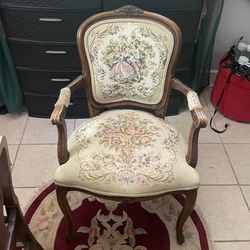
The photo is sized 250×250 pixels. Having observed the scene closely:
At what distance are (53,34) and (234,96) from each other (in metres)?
1.18

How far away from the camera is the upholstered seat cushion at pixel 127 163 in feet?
3.76

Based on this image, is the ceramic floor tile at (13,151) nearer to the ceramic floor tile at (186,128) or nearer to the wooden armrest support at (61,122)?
the wooden armrest support at (61,122)

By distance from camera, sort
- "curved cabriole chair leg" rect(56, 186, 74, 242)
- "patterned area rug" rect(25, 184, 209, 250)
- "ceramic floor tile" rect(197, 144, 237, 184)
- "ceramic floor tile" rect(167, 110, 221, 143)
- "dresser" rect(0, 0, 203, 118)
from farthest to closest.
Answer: "ceramic floor tile" rect(167, 110, 221, 143) → "ceramic floor tile" rect(197, 144, 237, 184) → "dresser" rect(0, 0, 203, 118) → "patterned area rug" rect(25, 184, 209, 250) → "curved cabriole chair leg" rect(56, 186, 74, 242)

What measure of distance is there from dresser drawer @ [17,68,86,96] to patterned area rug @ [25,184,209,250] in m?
0.65

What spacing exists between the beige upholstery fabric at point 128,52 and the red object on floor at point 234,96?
809 mm

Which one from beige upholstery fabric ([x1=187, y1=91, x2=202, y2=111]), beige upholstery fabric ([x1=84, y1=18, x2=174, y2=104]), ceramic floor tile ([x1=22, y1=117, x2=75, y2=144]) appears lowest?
ceramic floor tile ([x1=22, y1=117, x2=75, y2=144])

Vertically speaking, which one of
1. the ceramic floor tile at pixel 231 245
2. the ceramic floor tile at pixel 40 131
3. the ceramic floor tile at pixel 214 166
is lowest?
the ceramic floor tile at pixel 214 166

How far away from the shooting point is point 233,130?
2092 millimetres

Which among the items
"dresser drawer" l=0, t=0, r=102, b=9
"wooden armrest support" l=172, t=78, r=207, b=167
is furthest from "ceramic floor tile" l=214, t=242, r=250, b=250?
"dresser drawer" l=0, t=0, r=102, b=9

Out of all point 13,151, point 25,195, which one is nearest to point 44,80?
point 13,151

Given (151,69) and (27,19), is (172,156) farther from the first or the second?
(27,19)

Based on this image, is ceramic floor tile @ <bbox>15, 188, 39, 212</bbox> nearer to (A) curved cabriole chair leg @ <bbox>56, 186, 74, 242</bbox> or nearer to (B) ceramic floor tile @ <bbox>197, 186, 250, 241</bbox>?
(A) curved cabriole chair leg @ <bbox>56, 186, 74, 242</bbox>

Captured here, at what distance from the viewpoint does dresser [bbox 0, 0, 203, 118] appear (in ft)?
5.43

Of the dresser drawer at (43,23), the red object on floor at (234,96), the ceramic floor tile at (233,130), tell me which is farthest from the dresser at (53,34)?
the ceramic floor tile at (233,130)
